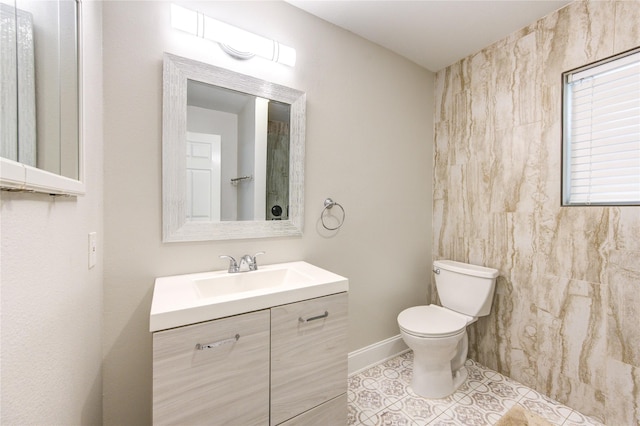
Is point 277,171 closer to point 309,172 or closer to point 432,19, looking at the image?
point 309,172

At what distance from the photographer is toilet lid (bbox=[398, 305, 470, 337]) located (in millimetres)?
1592

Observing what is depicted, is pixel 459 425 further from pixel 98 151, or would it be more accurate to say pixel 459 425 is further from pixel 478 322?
pixel 98 151

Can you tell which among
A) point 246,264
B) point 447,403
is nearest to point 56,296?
point 246,264

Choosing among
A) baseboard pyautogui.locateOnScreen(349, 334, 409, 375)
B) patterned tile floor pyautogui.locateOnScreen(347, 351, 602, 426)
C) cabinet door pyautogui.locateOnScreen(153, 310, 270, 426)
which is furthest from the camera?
baseboard pyautogui.locateOnScreen(349, 334, 409, 375)

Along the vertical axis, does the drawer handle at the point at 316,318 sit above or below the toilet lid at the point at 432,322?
above

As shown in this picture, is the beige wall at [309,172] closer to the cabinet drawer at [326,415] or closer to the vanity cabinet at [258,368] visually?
the vanity cabinet at [258,368]

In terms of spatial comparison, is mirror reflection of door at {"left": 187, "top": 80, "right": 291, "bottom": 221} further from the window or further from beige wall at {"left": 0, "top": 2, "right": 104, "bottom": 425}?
the window

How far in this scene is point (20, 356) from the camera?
52 cm

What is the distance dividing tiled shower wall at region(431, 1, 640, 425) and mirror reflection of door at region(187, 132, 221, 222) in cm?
183

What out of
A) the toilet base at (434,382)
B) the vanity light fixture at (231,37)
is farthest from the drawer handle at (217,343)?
the vanity light fixture at (231,37)

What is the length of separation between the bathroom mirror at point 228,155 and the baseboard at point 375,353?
1.02 meters

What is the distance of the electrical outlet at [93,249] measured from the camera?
0.99m

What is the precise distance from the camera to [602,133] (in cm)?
151

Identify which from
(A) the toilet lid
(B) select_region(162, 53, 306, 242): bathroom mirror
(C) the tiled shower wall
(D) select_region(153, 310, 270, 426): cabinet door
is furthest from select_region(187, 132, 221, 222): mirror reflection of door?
(C) the tiled shower wall
